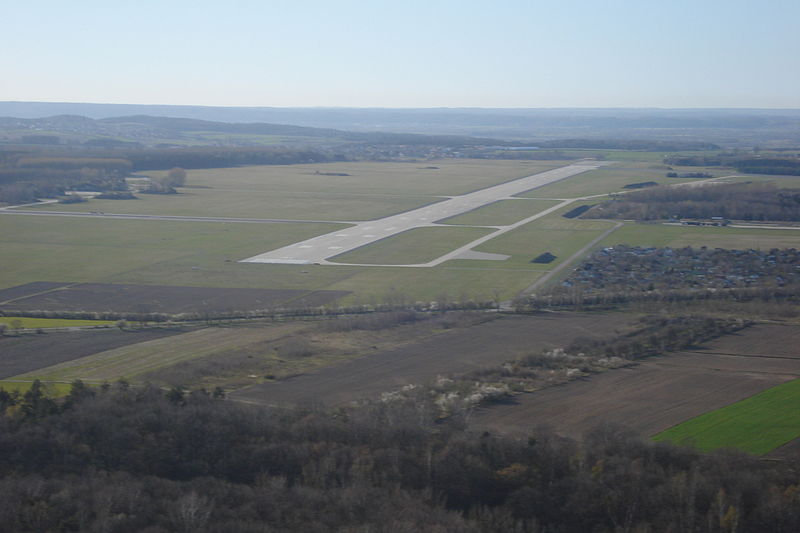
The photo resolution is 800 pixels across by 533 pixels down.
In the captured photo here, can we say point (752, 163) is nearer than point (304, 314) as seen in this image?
No

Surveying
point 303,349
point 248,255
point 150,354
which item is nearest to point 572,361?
point 303,349

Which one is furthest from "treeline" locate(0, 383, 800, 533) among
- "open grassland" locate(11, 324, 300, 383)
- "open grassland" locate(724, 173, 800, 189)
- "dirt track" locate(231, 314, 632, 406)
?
"open grassland" locate(724, 173, 800, 189)

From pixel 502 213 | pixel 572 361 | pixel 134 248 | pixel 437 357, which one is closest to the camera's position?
pixel 572 361

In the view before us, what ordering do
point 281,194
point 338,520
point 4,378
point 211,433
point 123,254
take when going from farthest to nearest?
point 281,194, point 123,254, point 4,378, point 211,433, point 338,520

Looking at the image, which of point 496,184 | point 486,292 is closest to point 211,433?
point 486,292

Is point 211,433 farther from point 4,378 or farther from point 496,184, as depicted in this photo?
point 496,184

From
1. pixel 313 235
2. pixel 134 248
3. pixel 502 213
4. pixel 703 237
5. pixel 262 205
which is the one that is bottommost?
pixel 134 248

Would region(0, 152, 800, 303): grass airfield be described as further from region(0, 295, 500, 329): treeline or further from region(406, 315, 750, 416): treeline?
region(406, 315, 750, 416): treeline

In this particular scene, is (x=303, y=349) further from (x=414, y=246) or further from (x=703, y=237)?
(x=703, y=237)
